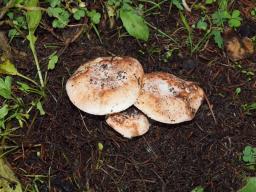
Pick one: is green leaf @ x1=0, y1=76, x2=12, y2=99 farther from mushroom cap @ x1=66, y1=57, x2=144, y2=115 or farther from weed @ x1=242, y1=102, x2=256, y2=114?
weed @ x1=242, y1=102, x2=256, y2=114

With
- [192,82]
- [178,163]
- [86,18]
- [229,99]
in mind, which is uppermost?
[86,18]

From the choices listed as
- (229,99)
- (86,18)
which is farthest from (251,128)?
(86,18)

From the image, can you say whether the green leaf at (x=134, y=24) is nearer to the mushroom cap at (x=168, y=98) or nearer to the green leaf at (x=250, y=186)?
the mushroom cap at (x=168, y=98)

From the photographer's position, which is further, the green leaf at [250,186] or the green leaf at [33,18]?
the green leaf at [33,18]

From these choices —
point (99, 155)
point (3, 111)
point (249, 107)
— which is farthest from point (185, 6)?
point (3, 111)

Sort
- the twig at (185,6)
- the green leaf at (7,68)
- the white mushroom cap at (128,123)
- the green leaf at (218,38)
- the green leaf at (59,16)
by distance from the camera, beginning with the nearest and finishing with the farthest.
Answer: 1. the white mushroom cap at (128,123)
2. the green leaf at (7,68)
3. the green leaf at (59,16)
4. the green leaf at (218,38)
5. the twig at (185,6)

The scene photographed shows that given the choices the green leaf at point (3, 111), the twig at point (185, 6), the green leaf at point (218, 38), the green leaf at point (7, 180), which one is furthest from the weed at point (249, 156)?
the green leaf at point (3, 111)

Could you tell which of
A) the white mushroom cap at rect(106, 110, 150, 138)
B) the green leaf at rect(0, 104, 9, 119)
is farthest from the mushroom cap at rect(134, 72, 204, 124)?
the green leaf at rect(0, 104, 9, 119)

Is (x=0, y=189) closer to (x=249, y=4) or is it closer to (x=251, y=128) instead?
(x=251, y=128)
